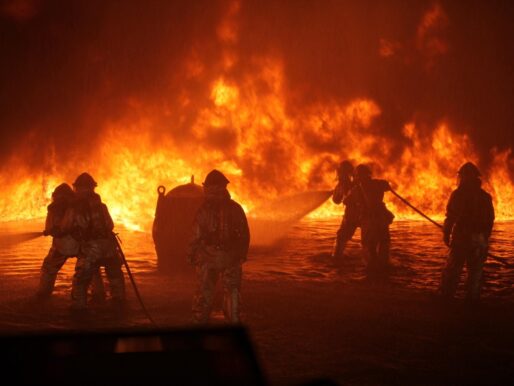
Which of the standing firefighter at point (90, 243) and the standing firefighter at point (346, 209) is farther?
the standing firefighter at point (346, 209)

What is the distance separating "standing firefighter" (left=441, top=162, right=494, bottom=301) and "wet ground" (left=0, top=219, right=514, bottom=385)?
556 millimetres

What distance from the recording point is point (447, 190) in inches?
972

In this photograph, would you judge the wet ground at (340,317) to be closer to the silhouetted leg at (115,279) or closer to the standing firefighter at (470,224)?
the silhouetted leg at (115,279)

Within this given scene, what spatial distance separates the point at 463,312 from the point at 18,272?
923cm

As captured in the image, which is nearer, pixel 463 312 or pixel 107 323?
pixel 107 323

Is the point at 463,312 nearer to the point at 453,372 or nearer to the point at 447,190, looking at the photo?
the point at 453,372

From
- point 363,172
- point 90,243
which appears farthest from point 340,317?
point 363,172

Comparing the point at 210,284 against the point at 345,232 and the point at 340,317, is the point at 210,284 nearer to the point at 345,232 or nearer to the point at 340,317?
the point at 340,317

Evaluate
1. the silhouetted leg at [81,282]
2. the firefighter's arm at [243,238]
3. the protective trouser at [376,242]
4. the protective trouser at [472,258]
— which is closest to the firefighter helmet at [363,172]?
the protective trouser at [376,242]

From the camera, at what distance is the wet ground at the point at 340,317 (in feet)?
16.1

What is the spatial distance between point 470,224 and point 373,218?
8.72ft

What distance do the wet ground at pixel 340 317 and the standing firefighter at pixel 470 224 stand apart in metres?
0.56

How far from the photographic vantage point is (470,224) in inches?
304


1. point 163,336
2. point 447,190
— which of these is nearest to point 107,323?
point 163,336
